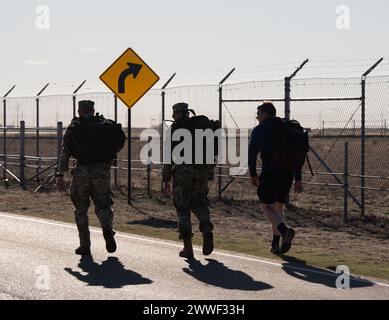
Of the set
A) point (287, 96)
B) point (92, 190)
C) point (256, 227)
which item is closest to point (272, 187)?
point (92, 190)

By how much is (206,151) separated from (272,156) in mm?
839

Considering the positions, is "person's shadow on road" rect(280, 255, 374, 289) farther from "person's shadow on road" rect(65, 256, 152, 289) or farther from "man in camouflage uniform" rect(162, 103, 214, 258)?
"person's shadow on road" rect(65, 256, 152, 289)

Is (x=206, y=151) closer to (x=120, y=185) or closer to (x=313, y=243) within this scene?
(x=313, y=243)

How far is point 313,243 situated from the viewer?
13.5 meters

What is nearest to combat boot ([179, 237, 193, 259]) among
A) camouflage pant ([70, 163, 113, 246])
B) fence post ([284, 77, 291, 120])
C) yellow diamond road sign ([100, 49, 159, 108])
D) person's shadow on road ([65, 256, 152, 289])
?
person's shadow on road ([65, 256, 152, 289])

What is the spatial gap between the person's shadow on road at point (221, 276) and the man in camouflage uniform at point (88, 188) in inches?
48.5

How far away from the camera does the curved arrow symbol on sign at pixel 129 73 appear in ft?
59.9

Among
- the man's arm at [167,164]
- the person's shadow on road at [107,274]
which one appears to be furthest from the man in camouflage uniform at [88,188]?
the man's arm at [167,164]

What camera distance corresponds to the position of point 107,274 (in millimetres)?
10117

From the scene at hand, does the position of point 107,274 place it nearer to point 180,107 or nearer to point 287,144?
point 180,107

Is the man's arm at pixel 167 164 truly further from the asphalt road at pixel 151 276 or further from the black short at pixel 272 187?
the black short at pixel 272 187

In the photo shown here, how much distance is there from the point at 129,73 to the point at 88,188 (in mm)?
6994

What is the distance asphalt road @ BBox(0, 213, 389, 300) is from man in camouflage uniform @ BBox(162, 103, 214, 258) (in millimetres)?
254

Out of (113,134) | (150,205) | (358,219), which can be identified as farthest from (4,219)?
(358,219)
